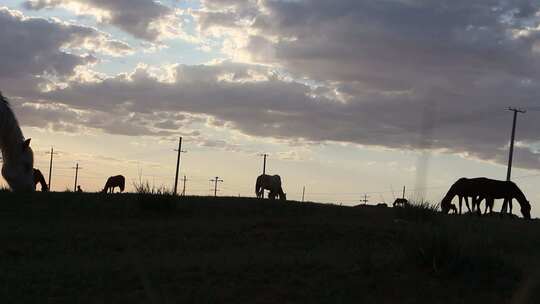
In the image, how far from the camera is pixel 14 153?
2027cm

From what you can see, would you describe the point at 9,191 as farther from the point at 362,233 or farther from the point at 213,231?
the point at 362,233

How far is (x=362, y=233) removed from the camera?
50.9ft

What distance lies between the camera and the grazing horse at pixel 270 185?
136 feet

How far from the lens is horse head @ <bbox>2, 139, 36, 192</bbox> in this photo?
800 inches

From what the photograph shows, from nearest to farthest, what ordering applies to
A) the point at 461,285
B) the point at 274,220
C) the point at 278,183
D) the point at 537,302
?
1. the point at 537,302
2. the point at 461,285
3. the point at 274,220
4. the point at 278,183

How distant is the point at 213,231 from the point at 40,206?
5379 mm

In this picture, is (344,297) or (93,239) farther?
(93,239)

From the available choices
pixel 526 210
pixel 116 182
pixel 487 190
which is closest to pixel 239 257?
pixel 487 190

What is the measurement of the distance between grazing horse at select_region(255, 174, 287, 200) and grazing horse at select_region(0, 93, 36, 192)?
21.7m

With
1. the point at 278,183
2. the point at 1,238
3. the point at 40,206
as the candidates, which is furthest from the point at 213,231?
the point at 278,183

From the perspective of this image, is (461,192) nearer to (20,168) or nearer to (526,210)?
(526,210)

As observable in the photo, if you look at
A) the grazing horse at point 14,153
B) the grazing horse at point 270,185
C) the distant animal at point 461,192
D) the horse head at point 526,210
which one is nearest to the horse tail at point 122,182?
the grazing horse at point 270,185

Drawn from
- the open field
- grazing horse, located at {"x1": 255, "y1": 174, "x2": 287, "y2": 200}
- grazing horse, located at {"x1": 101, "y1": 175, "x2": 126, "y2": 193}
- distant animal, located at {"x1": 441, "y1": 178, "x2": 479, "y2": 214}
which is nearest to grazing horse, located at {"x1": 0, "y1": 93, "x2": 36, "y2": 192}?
the open field

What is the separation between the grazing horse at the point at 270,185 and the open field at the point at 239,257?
22585 mm
